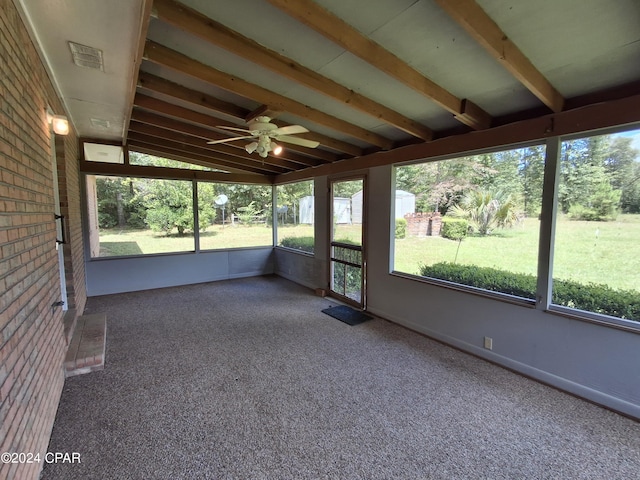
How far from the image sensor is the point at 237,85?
8.89 ft

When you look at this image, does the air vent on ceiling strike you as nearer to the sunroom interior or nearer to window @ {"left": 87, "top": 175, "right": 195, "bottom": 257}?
the sunroom interior

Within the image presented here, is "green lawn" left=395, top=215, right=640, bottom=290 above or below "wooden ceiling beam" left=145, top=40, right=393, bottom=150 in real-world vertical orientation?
below

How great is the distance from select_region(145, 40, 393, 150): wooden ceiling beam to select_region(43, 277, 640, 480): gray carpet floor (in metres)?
2.60

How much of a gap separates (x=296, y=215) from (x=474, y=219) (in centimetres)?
391

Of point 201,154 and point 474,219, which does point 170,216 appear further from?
point 474,219

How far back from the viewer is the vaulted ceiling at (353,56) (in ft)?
5.74

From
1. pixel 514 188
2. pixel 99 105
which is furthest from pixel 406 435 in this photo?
pixel 99 105

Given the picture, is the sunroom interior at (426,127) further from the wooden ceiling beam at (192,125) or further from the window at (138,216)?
the window at (138,216)

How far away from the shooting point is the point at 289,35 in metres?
2.11

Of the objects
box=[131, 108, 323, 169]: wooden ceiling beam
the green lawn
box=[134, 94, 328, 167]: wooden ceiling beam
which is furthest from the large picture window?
the green lawn

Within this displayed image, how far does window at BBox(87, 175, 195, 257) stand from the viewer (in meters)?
5.36

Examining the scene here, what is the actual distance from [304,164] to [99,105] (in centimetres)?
323

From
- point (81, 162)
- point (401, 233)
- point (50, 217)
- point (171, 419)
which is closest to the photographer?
point (171, 419)

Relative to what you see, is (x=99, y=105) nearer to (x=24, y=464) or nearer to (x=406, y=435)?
(x=24, y=464)
